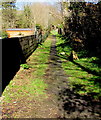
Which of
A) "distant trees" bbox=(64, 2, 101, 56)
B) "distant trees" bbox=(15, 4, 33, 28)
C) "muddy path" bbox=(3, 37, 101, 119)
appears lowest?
"muddy path" bbox=(3, 37, 101, 119)

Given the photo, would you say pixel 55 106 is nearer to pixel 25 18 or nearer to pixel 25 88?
pixel 25 88

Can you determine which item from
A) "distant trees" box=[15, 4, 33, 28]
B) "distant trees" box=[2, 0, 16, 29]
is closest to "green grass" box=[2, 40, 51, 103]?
"distant trees" box=[15, 4, 33, 28]

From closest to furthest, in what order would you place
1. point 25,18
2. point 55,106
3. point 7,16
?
point 55,106 → point 7,16 → point 25,18

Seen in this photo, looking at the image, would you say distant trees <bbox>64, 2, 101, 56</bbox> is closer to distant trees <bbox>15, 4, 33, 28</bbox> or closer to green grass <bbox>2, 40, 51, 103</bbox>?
green grass <bbox>2, 40, 51, 103</bbox>

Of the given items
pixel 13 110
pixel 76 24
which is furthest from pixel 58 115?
pixel 76 24

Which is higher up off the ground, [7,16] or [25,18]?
[7,16]

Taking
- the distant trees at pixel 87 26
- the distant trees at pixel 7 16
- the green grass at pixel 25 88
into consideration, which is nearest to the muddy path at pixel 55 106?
the green grass at pixel 25 88

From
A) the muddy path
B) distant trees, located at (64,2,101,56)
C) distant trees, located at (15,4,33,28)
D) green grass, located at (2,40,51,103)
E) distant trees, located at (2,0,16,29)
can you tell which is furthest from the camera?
distant trees, located at (15,4,33,28)

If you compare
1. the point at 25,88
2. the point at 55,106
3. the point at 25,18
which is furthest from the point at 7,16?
the point at 55,106

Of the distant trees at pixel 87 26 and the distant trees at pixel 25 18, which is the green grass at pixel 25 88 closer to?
the distant trees at pixel 87 26

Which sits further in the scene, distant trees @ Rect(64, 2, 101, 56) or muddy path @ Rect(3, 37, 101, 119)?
distant trees @ Rect(64, 2, 101, 56)

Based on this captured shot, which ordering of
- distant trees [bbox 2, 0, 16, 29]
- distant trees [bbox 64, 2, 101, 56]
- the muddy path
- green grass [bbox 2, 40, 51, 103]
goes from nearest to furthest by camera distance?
1. the muddy path
2. green grass [bbox 2, 40, 51, 103]
3. distant trees [bbox 64, 2, 101, 56]
4. distant trees [bbox 2, 0, 16, 29]

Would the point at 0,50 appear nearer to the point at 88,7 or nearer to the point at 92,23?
the point at 92,23

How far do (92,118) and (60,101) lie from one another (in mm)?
1152
